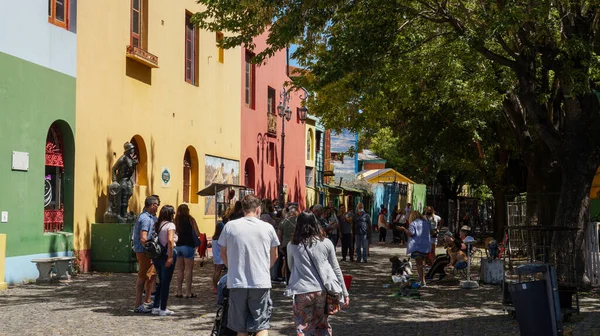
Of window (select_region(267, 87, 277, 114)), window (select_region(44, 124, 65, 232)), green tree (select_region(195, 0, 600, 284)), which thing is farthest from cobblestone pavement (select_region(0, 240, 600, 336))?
window (select_region(267, 87, 277, 114))

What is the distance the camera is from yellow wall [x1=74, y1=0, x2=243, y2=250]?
18453mm

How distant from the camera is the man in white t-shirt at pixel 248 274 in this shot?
7531 millimetres

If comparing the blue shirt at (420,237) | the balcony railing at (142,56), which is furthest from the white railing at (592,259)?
the balcony railing at (142,56)

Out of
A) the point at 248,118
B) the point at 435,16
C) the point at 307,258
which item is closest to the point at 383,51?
the point at 435,16

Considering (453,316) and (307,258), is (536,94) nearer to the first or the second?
(453,316)

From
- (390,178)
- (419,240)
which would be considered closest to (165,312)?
(419,240)

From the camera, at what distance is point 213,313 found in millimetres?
Answer: 12164

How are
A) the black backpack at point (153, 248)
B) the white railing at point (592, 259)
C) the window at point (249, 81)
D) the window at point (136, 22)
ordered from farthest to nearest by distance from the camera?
1. the window at point (249, 81)
2. the window at point (136, 22)
3. the white railing at point (592, 259)
4. the black backpack at point (153, 248)

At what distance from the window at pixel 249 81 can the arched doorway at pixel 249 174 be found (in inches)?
78.8

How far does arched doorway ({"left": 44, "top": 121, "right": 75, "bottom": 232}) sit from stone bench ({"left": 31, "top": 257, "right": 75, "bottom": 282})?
1201 millimetres

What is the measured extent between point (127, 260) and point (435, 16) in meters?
8.10

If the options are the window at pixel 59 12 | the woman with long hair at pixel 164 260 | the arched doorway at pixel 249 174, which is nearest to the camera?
the woman with long hair at pixel 164 260

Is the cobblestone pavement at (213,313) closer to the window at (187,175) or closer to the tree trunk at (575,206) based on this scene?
the tree trunk at (575,206)

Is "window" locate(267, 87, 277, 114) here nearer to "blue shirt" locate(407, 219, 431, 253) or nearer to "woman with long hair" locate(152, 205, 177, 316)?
"blue shirt" locate(407, 219, 431, 253)
